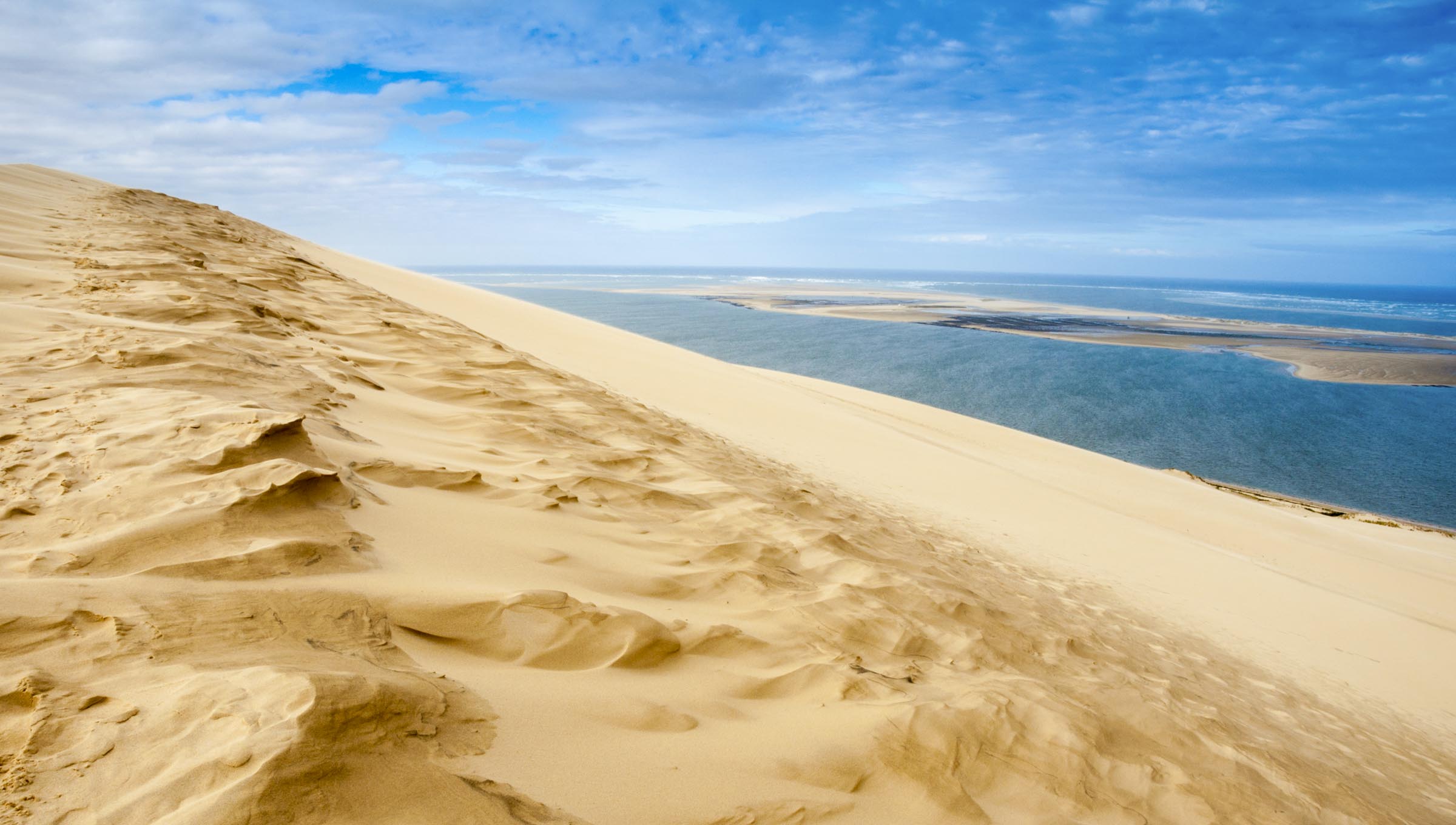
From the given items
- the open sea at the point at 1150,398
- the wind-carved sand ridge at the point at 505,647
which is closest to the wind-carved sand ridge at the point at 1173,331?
the open sea at the point at 1150,398

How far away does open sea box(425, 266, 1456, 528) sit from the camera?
1509cm

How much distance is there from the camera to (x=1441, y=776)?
3.75 m

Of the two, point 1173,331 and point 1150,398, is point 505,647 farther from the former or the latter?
point 1173,331

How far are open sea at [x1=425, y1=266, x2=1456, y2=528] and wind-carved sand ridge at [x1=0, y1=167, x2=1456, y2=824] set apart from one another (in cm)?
1280

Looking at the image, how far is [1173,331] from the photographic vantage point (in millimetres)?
38750

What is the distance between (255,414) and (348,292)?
5.86 m

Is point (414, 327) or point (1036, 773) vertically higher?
point (414, 327)

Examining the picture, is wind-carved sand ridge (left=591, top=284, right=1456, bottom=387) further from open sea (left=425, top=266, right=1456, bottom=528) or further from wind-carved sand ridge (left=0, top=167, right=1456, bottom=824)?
wind-carved sand ridge (left=0, top=167, right=1456, bottom=824)

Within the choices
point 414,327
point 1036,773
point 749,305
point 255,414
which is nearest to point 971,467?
point 414,327

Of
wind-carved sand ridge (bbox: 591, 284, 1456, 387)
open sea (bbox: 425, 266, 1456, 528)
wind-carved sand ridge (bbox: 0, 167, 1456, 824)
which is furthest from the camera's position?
wind-carved sand ridge (bbox: 591, 284, 1456, 387)

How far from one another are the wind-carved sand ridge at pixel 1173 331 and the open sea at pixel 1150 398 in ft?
6.37

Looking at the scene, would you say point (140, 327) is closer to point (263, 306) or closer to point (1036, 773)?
point (263, 306)

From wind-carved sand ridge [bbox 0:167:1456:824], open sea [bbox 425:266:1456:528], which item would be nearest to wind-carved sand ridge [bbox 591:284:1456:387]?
open sea [bbox 425:266:1456:528]

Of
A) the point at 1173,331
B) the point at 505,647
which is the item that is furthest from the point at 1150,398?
the point at 505,647
